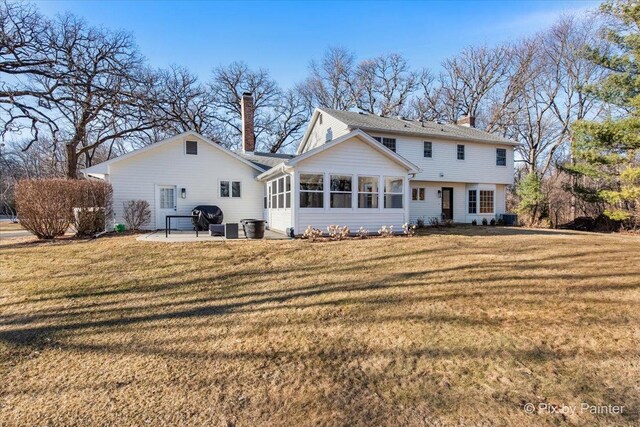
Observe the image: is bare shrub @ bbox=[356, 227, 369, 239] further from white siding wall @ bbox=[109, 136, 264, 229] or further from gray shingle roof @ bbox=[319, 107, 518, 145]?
white siding wall @ bbox=[109, 136, 264, 229]

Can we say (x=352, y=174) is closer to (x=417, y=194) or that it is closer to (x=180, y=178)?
(x=417, y=194)

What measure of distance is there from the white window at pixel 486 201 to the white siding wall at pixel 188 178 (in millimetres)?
12360

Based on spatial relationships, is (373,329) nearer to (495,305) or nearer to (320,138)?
(495,305)

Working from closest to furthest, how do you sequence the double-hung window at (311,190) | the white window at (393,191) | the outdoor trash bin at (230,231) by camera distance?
the outdoor trash bin at (230,231), the double-hung window at (311,190), the white window at (393,191)

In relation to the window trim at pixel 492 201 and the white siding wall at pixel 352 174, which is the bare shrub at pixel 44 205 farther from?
the window trim at pixel 492 201

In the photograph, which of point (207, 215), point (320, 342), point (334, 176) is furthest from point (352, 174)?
point (320, 342)

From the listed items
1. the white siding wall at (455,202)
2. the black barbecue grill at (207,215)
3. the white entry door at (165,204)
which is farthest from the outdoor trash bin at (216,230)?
the white siding wall at (455,202)

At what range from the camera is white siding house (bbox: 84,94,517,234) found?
1152 centimetres

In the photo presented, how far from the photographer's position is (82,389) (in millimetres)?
3094

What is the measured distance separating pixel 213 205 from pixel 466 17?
41.6 feet

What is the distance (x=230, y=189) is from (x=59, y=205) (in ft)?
20.9

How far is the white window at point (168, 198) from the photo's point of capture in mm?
14326

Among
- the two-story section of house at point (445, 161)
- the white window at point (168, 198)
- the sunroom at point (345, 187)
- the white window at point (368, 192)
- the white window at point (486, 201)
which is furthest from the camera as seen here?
the white window at point (486, 201)

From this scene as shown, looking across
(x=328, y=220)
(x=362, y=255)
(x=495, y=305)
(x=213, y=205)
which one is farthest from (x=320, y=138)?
(x=495, y=305)
